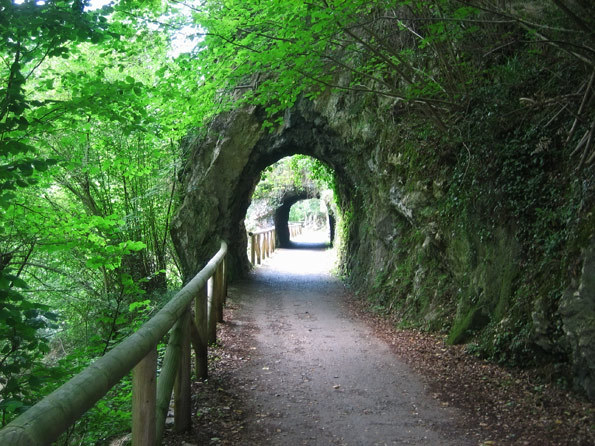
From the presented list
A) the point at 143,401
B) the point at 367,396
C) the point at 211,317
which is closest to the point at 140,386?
the point at 143,401

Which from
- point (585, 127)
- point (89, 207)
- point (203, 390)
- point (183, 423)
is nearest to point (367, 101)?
point (585, 127)

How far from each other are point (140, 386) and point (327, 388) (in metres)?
3.24

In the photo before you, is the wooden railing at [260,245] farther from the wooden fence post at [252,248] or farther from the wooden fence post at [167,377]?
the wooden fence post at [167,377]

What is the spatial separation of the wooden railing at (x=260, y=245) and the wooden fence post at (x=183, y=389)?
572 inches

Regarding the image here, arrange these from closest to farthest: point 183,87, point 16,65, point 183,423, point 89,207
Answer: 1. point 183,423
2. point 16,65
3. point 183,87
4. point 89,207

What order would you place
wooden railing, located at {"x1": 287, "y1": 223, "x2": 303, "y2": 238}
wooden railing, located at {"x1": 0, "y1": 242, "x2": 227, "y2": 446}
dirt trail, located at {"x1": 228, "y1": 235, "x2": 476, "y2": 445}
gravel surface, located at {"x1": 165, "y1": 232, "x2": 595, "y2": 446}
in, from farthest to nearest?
wooden railing, located at {"x1": 287, "y1": 223, "x2": 303, "y2": 238} → dirt trail, located at {"x1": 228, "y1": 235, "x2": 476, "y2": 445} → gravel surface, located at {"x1": 165, "y1": 232, "x2": 595, "y2": 446} → wooden railing, located at {"x1": 0, "y1": 242, "x2": 227, "y2": 446}

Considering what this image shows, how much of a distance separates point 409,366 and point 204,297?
271 centimetres

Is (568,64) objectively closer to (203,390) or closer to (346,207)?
(203,390)

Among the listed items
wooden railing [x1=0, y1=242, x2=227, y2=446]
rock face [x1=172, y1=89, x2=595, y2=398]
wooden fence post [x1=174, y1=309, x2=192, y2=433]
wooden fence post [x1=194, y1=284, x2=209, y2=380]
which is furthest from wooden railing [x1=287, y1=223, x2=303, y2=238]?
wooden fence post [x1=174, y1=309, x2=192, y2=433]

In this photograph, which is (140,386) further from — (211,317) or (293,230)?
(293,230)

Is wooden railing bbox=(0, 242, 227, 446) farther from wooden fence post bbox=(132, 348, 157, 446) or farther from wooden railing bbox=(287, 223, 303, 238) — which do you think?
wooden railing bbox=(287, 223, 303, 238)

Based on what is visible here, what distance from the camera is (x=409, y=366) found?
621cm

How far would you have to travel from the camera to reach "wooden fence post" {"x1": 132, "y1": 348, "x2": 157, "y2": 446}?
2531 millimetres

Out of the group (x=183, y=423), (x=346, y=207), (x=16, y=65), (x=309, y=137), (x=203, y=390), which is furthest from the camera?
(x=346, y=207)
